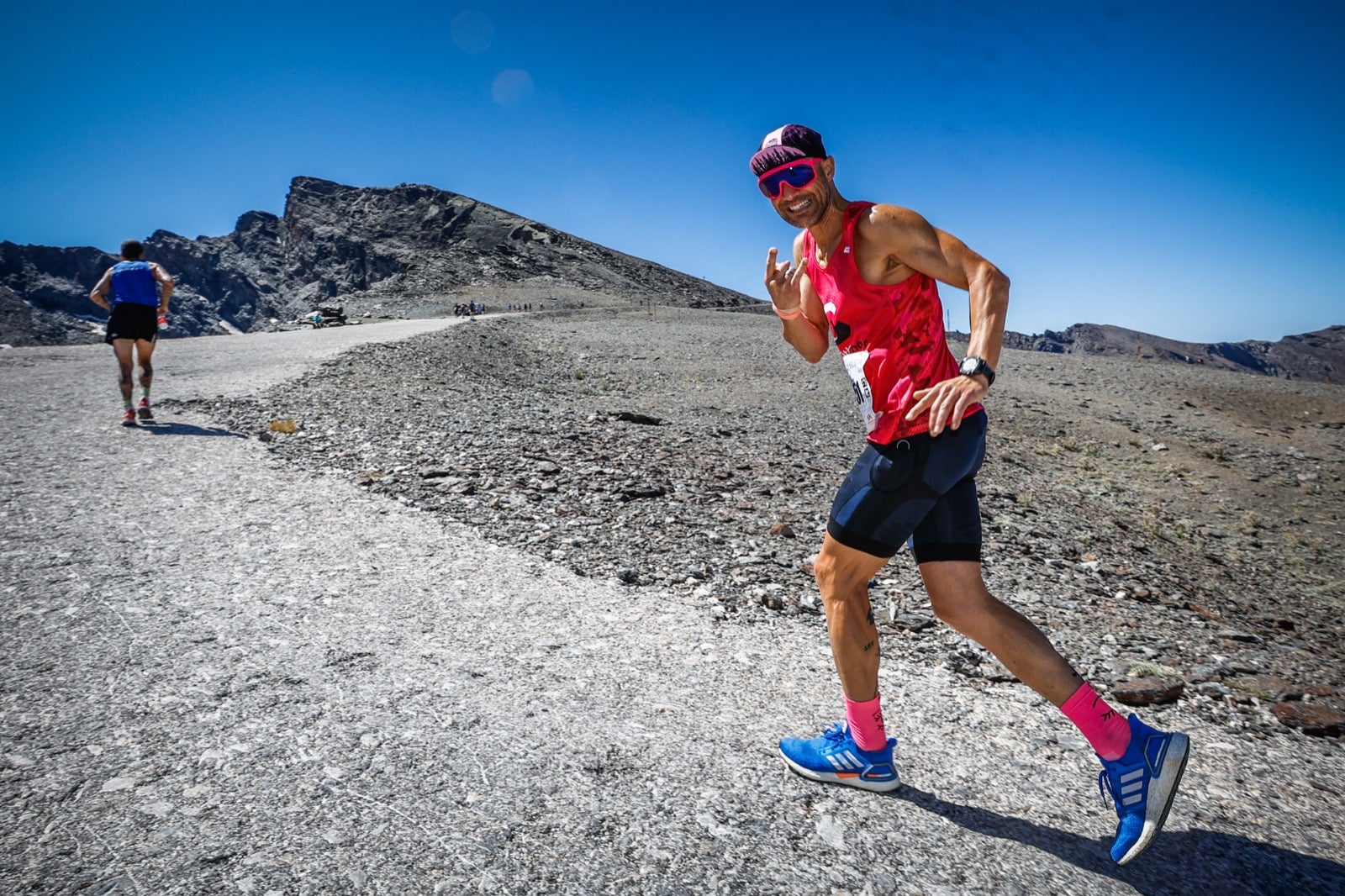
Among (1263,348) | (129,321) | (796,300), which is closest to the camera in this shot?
(796,300)

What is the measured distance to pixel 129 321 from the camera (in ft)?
25.6

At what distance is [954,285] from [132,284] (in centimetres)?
906

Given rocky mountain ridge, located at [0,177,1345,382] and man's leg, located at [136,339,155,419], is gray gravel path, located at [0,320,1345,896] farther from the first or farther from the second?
rocky mountain ridge, located at [0,177,1345,382]

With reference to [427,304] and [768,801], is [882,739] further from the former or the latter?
[427,304]

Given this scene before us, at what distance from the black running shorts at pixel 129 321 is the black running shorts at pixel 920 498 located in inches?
343

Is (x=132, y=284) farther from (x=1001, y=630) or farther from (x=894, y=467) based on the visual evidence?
(x=1001, y=630)

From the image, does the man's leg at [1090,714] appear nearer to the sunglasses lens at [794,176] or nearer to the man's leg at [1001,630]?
the man's leg at [1001,630]

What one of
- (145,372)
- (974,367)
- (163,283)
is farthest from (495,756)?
(163,283)

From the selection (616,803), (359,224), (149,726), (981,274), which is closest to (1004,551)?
(981,274)

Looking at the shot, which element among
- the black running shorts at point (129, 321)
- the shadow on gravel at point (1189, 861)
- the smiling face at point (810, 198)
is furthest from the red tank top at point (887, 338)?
the black running shorts at point (129, 321)

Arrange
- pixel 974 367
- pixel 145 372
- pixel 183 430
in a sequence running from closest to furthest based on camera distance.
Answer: pixel 974 367
pixel 183 430
pixel 145 372

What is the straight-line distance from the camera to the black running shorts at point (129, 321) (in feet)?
25.5

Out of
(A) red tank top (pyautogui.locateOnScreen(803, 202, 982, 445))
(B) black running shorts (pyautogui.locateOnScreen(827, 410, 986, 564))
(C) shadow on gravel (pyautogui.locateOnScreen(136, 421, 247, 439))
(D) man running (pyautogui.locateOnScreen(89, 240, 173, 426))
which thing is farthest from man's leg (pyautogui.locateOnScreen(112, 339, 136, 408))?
(B) black running shorts (pyautogui.locateOnScreen(827, 410, 986, 564))

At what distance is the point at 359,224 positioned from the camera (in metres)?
71.4
